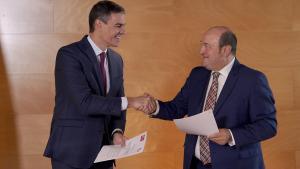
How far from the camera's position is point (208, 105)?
103 inches

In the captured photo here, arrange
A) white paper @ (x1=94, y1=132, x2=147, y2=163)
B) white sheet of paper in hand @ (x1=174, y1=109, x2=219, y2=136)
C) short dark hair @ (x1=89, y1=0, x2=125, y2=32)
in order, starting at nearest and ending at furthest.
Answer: white sheet of paper in hand @ (x1=174, y1=109, x2=219, y2=136) → white paper @ (x1=94, y1=132, x2=147, y2=163) → short dark hair @ (x1=89, y1=0, x2=125, y2=32)

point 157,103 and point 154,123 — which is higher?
point 157,103

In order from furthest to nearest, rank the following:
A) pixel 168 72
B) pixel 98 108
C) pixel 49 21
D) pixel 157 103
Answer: pixel 168 72 → pixel 49 21 → pixel 157 103 → pixel 98 108

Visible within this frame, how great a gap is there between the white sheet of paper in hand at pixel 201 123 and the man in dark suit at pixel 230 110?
5 cm

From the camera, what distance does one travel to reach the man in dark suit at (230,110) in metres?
2.49

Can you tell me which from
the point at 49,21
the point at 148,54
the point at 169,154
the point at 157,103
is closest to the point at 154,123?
the point at 169,154

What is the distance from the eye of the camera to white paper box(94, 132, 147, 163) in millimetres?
2445

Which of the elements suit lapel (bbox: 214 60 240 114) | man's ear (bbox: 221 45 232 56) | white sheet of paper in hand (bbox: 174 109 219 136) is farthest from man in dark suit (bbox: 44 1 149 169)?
man's ear (bbox: 221 45 232 56)

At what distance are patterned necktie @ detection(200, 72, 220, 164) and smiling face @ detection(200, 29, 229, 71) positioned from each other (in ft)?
0.22

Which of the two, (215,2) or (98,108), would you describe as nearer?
(98,108)

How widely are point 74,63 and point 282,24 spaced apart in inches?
84.8

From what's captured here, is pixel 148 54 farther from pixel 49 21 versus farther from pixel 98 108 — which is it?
pixel 98 108

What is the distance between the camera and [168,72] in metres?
3.79

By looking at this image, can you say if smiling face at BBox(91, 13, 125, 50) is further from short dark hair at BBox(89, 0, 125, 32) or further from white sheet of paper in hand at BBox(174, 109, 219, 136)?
white sheet of paper in hand at BBox(174, 109, 219, 136)
